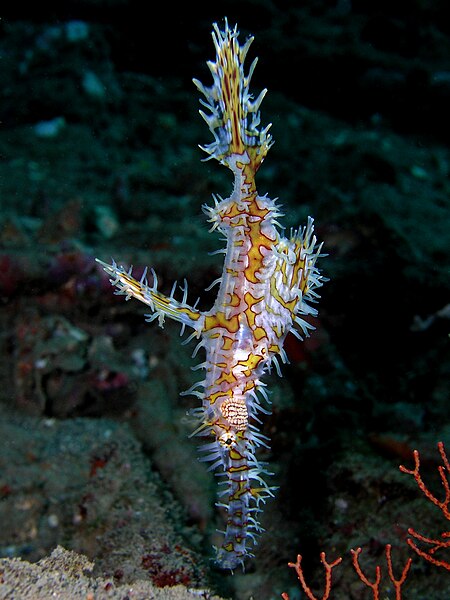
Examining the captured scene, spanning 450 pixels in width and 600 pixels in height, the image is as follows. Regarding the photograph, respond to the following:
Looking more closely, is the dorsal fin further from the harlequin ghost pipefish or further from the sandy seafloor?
the sandy seafloor

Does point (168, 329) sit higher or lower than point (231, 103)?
lower

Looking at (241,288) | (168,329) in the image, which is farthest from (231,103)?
(168,329)

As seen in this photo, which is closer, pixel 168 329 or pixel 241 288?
pixel 241 288

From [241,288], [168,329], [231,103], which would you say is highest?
[231,103]

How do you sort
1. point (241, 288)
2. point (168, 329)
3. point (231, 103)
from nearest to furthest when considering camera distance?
point (231, 103)
point (241, 288)
point (168, 329)

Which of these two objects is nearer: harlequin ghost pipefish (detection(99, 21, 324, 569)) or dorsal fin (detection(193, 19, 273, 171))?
dorsal fin (detection(193, 19, 273, 171))

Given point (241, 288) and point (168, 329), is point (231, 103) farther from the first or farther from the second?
point (168, 329)

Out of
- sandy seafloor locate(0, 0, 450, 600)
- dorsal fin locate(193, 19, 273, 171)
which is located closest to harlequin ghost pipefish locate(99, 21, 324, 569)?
dorsal fin locate(193, 19, 273, 171)

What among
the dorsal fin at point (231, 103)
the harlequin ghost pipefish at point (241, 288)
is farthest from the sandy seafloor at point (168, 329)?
the dorsal fin at point (231, 103)

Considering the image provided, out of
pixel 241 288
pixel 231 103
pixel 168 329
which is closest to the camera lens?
pixel 231 103
